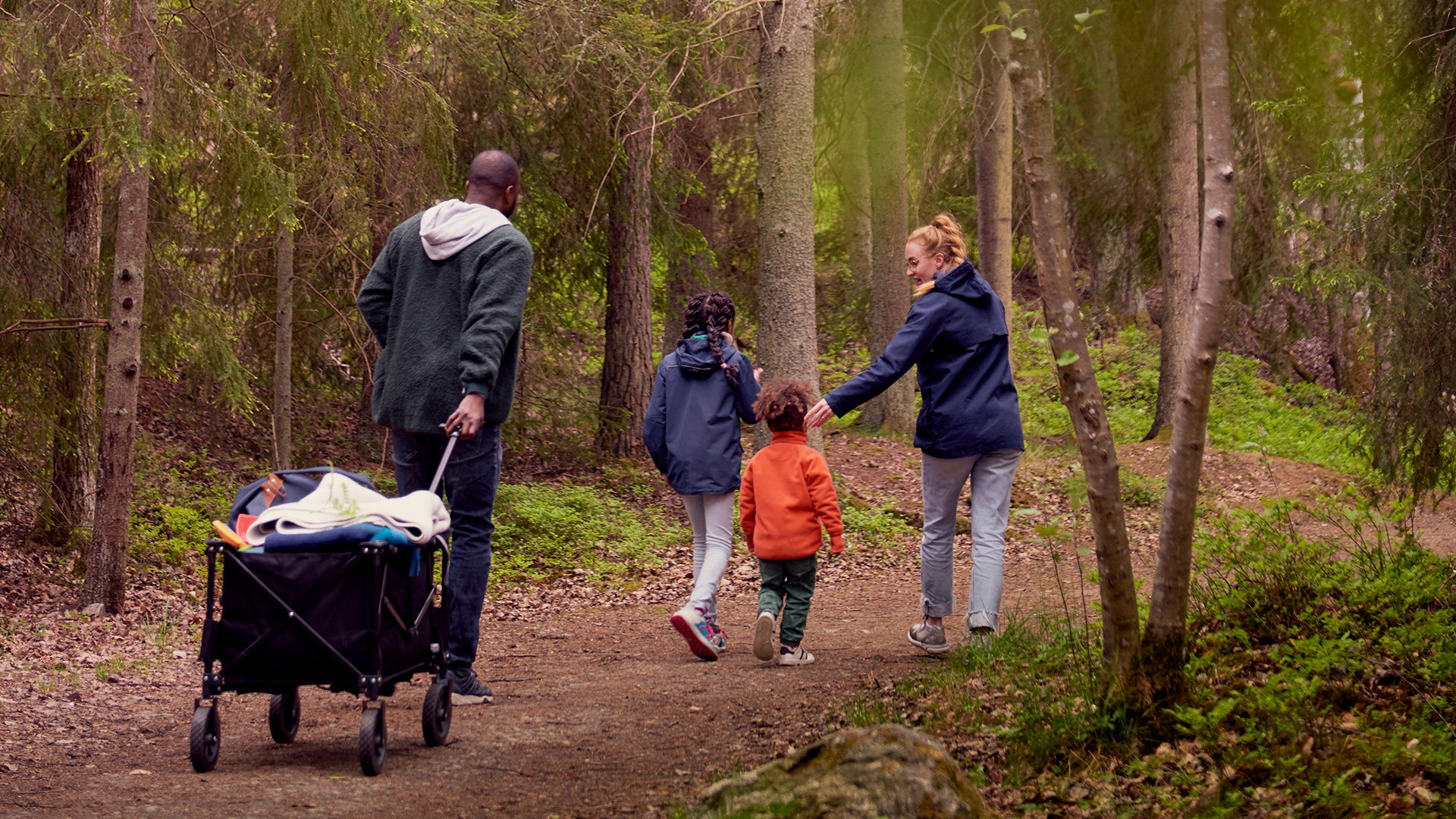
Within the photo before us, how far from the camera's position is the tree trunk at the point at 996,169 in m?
15.6

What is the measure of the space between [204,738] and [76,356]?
6.65m

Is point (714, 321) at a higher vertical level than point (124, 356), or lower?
higher

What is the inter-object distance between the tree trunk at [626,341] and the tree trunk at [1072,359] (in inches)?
410

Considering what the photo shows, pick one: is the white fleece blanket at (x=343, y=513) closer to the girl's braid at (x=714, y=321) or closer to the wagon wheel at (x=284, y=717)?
the wagon wheel at (x=284, y=717)

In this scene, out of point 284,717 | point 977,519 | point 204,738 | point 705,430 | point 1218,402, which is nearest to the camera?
point 204,738

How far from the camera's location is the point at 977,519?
6363mm

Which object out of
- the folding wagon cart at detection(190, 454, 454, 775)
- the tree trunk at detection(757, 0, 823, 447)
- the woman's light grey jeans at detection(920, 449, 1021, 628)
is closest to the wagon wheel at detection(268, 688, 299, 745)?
the folding wagon cart at detection(190, 454, 454, 775)

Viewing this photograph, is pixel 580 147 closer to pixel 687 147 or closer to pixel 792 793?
pixel 687 147

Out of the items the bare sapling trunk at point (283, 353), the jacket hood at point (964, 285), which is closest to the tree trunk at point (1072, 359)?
the jacket hood at point (964, 285)

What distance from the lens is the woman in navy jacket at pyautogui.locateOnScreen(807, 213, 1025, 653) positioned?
243 inches

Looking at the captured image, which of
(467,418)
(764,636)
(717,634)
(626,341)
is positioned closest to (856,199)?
(626,341)

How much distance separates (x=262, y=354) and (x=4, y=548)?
3.38 metres

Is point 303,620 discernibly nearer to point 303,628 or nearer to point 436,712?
point 303,628

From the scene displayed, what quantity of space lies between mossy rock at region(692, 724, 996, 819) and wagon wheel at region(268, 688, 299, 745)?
2.31m
